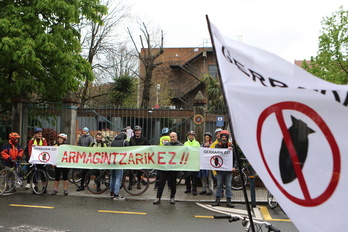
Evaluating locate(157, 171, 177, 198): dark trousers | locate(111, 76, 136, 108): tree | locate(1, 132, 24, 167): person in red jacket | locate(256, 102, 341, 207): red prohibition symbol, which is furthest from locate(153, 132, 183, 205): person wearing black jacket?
locate(111, 76, 136, 108): tree

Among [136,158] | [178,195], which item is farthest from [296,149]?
[178,195]

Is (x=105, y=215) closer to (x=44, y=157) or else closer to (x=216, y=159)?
(x=216, y=159)

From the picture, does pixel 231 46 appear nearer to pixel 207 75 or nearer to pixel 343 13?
pixel 343 13

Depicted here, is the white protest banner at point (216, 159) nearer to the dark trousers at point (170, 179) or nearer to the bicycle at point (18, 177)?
the dark trousers at point (170, 179)

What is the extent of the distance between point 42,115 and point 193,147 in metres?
7.40

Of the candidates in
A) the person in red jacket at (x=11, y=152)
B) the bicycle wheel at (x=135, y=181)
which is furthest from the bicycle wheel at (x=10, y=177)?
the bicycle wheel at (x=135, y=181)

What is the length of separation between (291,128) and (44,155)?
31.0ft

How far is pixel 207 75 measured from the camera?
125 feet

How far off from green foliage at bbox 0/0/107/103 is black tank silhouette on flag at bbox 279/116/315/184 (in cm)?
1067

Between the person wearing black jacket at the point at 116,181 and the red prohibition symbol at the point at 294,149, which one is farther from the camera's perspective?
the person wearing black jacket at the point at 116,181

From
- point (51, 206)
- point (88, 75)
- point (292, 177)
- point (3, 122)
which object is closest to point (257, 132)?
point (292, 177)

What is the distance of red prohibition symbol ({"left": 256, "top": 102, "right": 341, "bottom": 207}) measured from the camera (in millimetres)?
1883

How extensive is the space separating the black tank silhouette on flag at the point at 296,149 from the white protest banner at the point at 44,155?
30.1ft

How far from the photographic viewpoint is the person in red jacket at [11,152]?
992 centimetres
